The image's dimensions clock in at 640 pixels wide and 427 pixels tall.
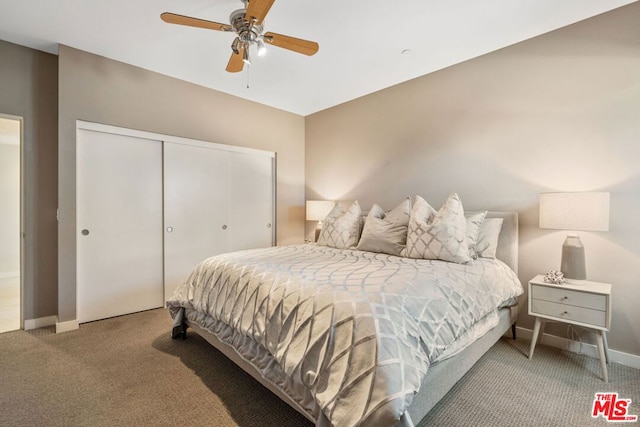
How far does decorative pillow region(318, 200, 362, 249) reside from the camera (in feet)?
10.0

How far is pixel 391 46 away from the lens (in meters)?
2.66

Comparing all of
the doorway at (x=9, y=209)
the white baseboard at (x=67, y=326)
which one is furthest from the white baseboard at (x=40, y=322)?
the doorway at (x=9, y=209)

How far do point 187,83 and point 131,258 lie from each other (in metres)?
2.15

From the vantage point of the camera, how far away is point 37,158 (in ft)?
9.16

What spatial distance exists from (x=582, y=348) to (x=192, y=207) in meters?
4.01

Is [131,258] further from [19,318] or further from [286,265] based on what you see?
[286,265]

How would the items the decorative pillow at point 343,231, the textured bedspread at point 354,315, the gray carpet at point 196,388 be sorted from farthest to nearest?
the decorative pillow at point 343,231 < the gray carpet at point 196,388 < the textured bedspread at point 354,315

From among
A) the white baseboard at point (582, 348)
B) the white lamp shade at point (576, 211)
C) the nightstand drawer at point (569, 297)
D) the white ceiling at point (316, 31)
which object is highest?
the white ceiling at point (316, 31)

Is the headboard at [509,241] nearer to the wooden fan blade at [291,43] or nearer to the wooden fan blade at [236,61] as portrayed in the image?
the wooden fan blade at [291,43]

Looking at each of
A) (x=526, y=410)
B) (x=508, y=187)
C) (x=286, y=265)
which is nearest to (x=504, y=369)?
(x=526, y=410)

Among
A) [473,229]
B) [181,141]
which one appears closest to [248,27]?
[181,141]

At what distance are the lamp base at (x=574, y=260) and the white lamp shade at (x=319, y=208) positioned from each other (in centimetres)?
248

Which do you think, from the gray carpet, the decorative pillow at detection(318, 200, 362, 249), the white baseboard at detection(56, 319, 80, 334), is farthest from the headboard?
the white baseboard at detection(56, 319, 80, 334)

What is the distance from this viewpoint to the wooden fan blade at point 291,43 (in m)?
1.94
